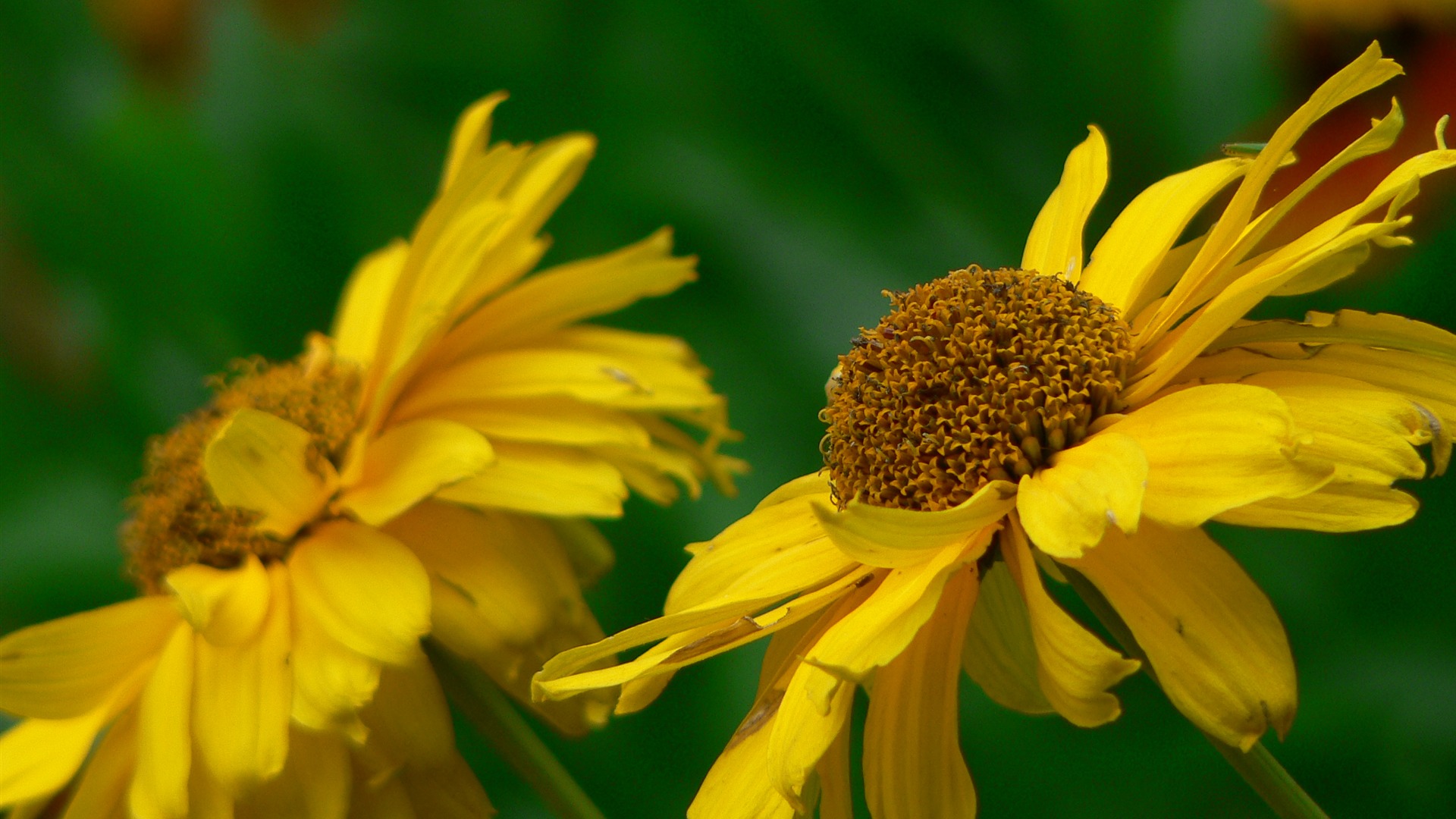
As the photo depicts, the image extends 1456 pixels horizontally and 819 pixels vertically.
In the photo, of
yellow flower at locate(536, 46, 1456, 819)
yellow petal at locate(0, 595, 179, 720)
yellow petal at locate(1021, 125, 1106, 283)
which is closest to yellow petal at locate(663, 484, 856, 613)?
yellow flower at locate(536, 46, 1456, 819)

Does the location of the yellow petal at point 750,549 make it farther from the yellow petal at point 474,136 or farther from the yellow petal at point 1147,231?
the yellow petal at point 474,136

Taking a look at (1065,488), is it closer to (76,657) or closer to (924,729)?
(924,729)

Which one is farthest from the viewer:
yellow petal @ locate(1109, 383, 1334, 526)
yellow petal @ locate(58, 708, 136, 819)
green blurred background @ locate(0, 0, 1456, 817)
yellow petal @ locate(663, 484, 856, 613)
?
green blurred background @ locate(0, 0, 1456, 817)

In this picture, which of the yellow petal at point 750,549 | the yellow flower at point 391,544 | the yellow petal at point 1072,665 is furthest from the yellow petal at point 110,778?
the yellow petal at point 1072,665

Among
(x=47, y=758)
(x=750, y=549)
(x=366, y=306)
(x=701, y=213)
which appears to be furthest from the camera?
(x=701, y=213)

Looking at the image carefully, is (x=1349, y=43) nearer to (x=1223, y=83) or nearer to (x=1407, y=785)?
(x=1223, y=83)

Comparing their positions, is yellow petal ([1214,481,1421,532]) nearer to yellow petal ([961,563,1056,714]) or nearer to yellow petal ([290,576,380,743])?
yellow petal ([961,563,1056,714])

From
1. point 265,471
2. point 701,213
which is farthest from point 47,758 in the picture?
point 701,213

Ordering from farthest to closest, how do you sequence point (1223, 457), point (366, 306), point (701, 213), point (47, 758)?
point (701, 213)
point (366, 306)
point (47, 758)
point (1223, 457)
